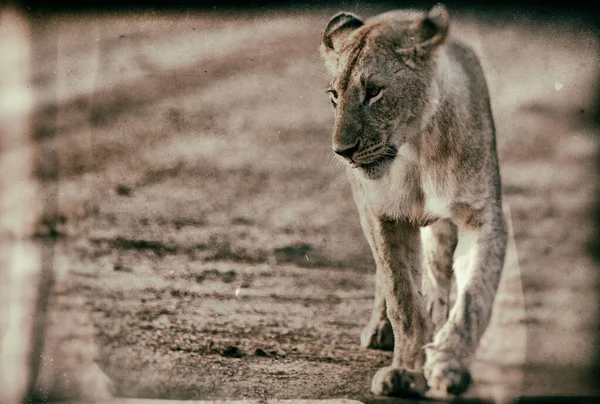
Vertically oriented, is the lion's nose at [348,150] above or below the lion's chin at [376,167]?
above

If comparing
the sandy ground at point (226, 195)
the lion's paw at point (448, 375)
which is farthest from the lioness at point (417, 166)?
the sandy ground at point (226, 195)

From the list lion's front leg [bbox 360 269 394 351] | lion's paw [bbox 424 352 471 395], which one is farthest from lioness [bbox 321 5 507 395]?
lion's front leg [bbox 360 269 394 351]

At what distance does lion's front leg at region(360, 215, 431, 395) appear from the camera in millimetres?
3570

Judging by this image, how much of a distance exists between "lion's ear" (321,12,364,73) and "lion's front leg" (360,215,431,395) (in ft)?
2.29

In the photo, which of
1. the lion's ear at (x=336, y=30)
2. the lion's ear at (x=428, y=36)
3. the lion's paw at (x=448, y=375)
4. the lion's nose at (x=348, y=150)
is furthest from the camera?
the lion's ear at (x=336, y=30)

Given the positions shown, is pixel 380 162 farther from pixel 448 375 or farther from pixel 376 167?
pixel 448 375

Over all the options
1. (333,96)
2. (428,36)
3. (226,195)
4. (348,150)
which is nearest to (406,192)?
(348,150)

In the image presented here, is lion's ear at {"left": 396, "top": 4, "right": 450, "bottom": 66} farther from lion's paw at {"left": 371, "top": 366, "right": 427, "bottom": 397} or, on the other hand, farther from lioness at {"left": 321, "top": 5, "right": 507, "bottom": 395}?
lion's paw at {"left": 371, "top": 366, "right": 427, "bottom": 397}

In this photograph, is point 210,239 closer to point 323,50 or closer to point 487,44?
point 323,50

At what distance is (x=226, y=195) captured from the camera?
14.0 ft

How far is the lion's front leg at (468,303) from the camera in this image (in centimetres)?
322

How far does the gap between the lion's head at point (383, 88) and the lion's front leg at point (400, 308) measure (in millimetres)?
309

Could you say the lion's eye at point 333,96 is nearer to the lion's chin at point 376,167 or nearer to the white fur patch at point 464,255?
the lion's chin at point 376,167

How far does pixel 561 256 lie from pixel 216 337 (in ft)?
5.25
